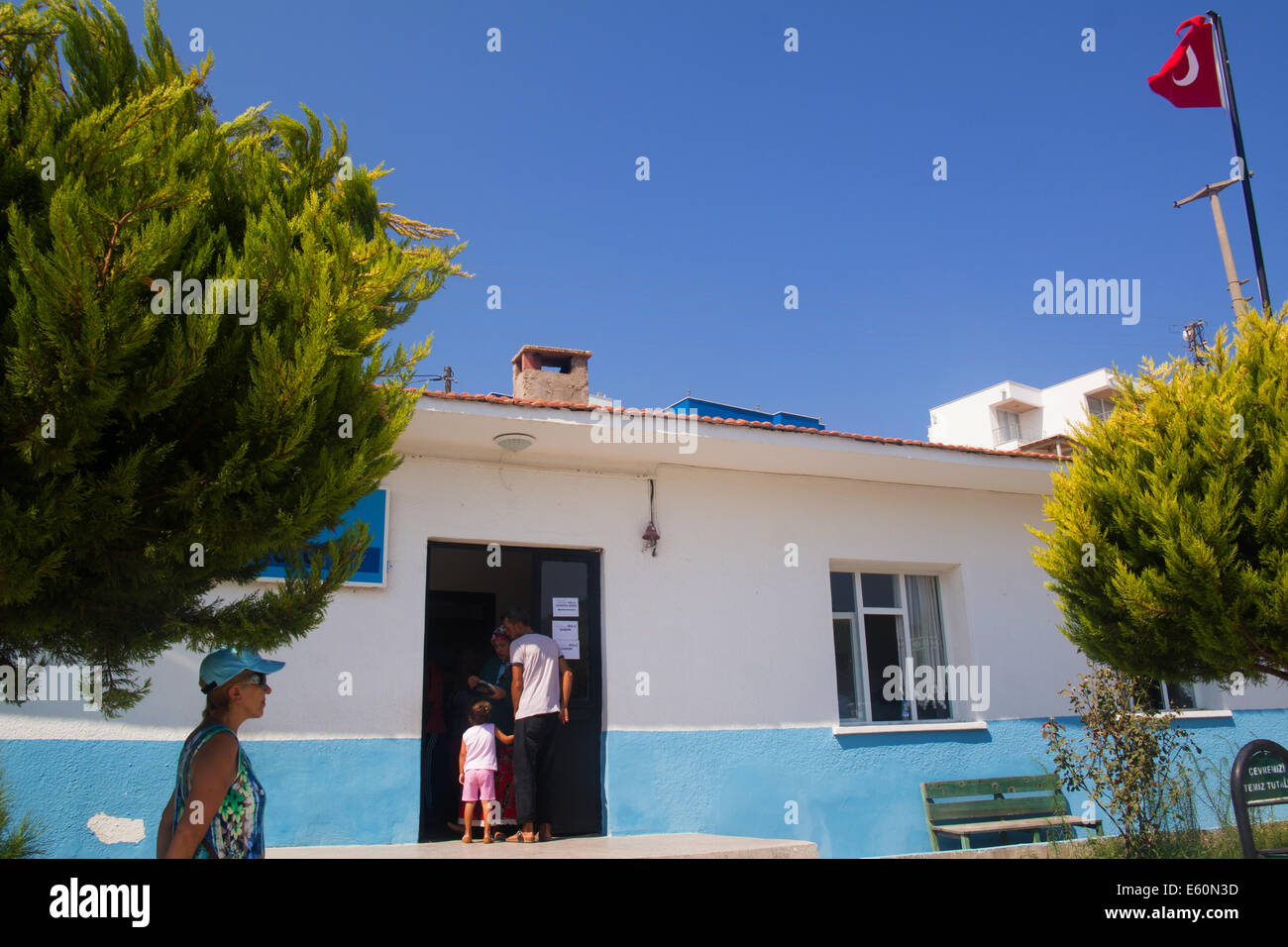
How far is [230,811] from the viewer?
366 centimetres

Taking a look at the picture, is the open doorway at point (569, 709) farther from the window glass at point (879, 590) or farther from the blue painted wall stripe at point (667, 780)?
the window glass at point (879, 590)

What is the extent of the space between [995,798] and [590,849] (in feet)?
15.1

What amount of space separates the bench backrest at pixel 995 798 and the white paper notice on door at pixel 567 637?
3.72 meters

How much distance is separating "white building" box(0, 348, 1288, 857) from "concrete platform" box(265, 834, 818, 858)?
380 millimetres

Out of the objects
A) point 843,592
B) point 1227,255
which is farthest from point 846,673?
point 1227,255

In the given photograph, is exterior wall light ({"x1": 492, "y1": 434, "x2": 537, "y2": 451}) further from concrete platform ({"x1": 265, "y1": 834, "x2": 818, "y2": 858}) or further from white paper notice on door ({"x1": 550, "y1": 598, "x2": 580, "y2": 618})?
Answer: concrete platform ({"x1": 265, "y1": 834, "x2": 818, "y2": 858})

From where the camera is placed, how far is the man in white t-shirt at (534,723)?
25.6ft

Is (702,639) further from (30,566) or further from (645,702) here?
(30,566)

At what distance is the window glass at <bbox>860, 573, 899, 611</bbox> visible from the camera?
1051 cm

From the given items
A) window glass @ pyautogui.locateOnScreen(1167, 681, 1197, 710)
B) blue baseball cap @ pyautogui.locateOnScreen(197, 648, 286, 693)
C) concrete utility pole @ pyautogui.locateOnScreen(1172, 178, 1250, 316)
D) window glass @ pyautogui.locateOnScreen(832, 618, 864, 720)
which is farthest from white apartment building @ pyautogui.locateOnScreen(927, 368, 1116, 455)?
blue baseball cap @ pyautogui.locateOnScreen(197, 648, 286, 693)

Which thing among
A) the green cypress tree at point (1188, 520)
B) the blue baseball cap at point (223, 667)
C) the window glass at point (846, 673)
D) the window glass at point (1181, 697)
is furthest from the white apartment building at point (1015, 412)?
the blue baseball cap at point (223, 667)

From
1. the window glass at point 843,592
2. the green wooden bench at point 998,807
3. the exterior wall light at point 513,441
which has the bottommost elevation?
the green wooden bench at point 998,807
